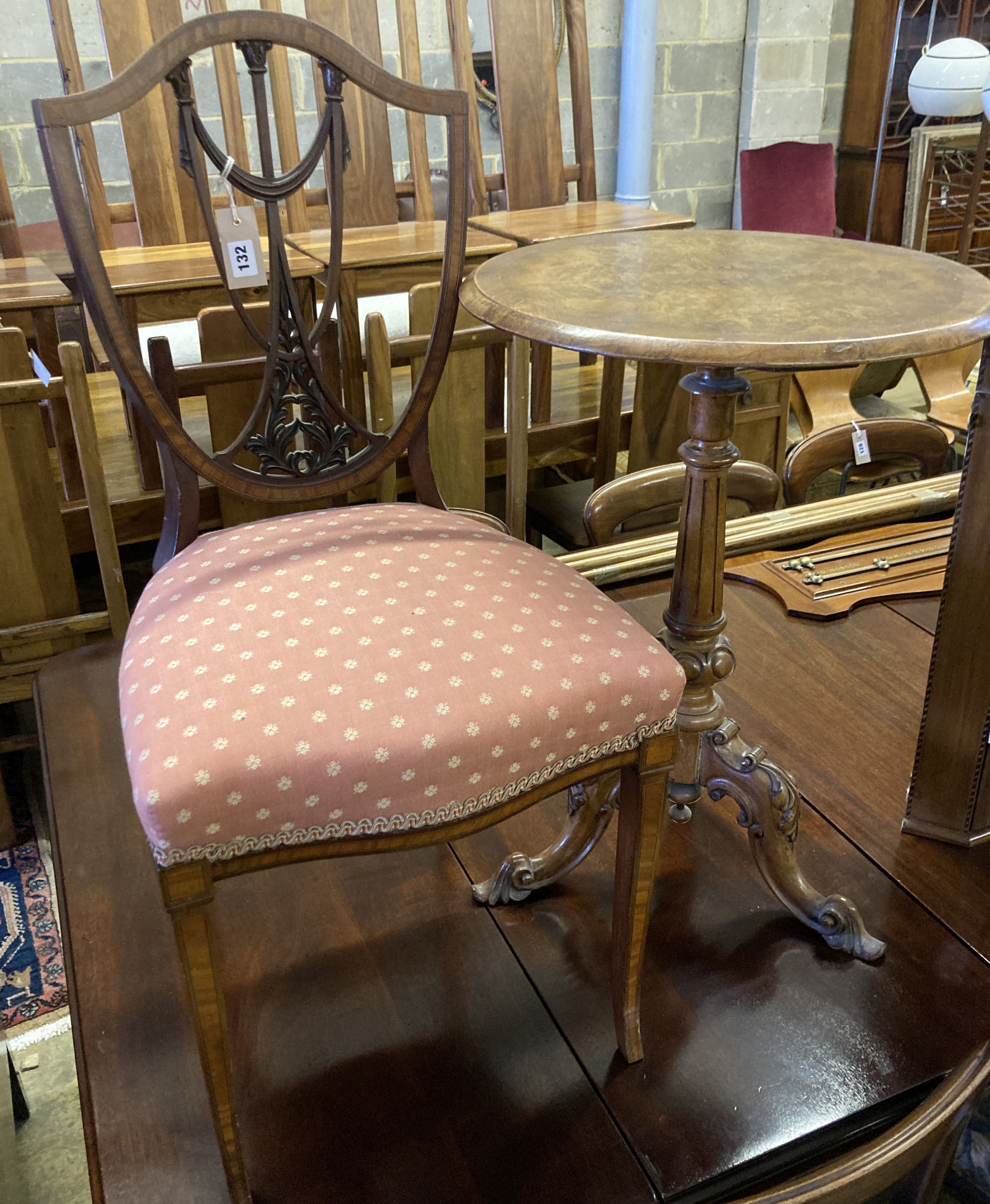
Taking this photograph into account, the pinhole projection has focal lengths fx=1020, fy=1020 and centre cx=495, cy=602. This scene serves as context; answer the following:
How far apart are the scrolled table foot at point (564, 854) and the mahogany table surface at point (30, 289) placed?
1281 millimetres

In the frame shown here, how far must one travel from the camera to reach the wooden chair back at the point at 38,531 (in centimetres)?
161

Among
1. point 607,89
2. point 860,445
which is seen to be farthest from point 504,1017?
point 607,89

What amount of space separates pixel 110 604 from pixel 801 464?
1344mm

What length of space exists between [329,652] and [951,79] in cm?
377

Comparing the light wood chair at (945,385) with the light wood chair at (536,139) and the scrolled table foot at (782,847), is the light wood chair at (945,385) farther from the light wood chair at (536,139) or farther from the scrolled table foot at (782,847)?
the scrolled table foot at (782,847)

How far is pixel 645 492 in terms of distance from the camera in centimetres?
188

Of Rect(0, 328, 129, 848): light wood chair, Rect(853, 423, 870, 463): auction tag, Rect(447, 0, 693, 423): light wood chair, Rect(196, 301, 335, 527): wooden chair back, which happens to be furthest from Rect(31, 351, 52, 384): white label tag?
Rect(853, 423, 870, 463): auction tag

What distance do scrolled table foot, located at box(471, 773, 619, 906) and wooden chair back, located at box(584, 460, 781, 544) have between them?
0.71 m

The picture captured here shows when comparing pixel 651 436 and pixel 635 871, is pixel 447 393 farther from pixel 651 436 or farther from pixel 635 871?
pixel 635 871

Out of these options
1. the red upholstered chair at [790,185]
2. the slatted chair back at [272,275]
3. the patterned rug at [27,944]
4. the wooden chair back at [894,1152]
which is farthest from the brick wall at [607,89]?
the wooden chair back at [894,1152]

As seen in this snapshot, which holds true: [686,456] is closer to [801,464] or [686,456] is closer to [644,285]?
[644,285]

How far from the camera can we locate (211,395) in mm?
1798

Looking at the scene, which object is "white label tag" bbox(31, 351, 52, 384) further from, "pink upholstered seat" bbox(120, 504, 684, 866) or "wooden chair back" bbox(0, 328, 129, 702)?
"pink upholstered seat" bbox(120, 504, 684, 866)

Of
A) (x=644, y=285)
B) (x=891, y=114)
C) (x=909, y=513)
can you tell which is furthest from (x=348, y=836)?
(x=891, y=114)
